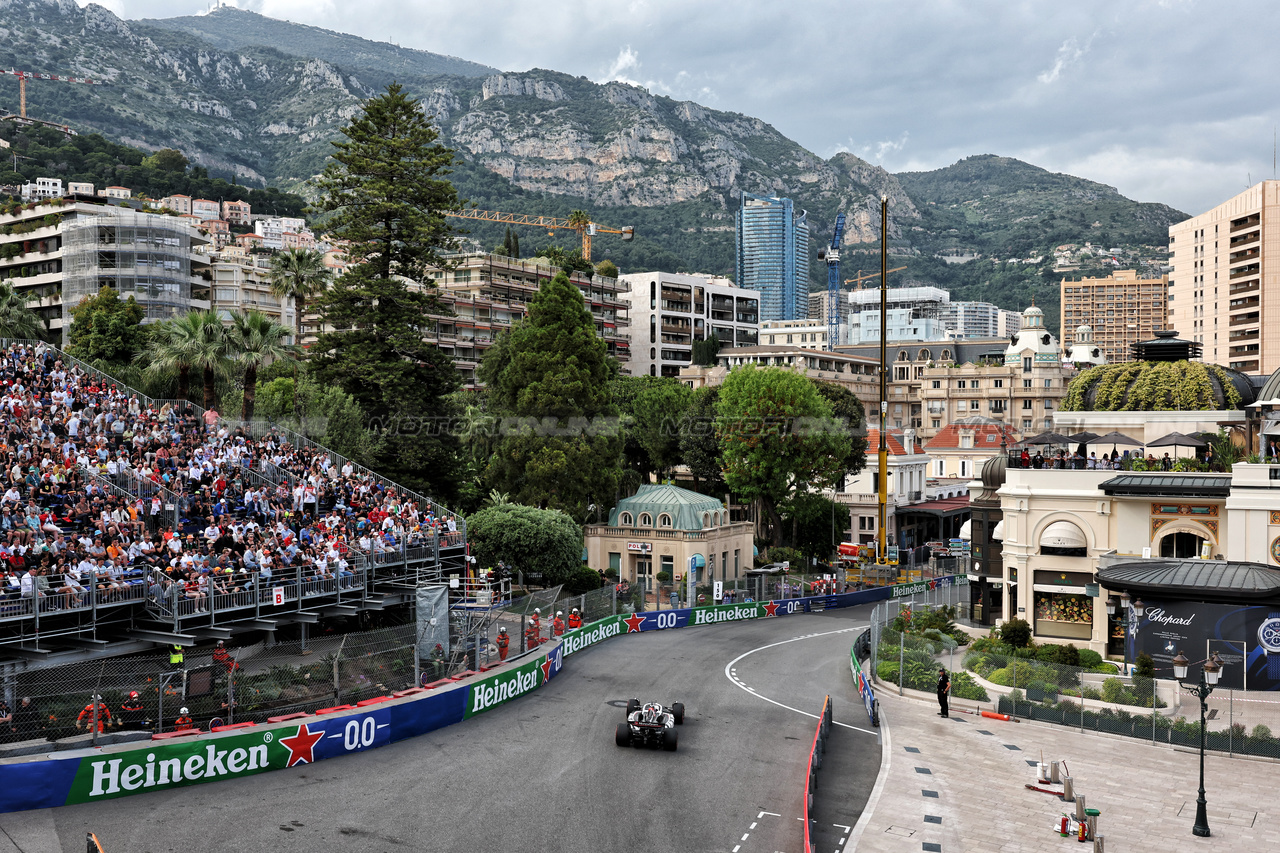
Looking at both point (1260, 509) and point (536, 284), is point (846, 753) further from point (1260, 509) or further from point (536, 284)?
point (536, 284)

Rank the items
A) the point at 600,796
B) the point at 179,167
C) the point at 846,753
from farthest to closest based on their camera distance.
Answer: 1. the point at 179,167
2. the point at 846,753
3. the point at 600,796

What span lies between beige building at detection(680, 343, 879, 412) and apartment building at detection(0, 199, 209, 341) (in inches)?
2417

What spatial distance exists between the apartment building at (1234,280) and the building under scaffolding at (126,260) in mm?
124689

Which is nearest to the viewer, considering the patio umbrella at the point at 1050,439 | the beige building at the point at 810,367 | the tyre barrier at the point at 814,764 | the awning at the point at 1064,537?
the tyre barrier at the point at 814,764

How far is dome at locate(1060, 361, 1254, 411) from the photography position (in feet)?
178

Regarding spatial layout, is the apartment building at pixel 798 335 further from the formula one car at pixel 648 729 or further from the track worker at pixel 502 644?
the formula one car at pixel 648 729

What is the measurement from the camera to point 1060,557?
44.1 metres

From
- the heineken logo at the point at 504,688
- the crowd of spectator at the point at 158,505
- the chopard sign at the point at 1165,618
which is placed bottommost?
the heineken logo at the point at 504,688

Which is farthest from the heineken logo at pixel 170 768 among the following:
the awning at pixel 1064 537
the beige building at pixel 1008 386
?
the beige building at pixel 1008 386

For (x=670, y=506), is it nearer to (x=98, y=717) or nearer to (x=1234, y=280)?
(x=98, y=717)

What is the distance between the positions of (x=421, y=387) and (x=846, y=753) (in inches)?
1449

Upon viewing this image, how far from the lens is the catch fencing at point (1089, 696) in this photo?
98.2 feet

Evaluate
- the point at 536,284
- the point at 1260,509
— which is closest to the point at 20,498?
the point at 1260,509

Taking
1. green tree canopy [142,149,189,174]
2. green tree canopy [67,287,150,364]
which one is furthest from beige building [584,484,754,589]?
green tree canopy [142,149,189,174]
